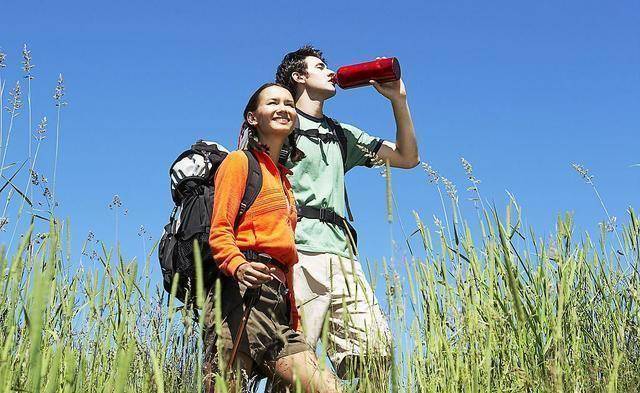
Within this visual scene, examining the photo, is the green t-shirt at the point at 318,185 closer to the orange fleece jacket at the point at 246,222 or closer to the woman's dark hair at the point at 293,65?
the woman's dark hair at the point at 293,65

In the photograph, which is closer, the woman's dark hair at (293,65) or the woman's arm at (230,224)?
the woman's arm at (230,224)

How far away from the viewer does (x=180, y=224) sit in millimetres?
2885

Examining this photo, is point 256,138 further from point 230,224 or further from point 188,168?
point 230,224

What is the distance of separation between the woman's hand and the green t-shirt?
102 cm

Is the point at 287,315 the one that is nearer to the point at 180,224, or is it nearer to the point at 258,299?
the point at 258,299

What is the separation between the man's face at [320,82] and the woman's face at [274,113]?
1084 millimetres

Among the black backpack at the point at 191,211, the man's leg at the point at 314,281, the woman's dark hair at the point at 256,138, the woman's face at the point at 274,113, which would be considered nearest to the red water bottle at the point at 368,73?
the woman's dark hair at the point at 256,138

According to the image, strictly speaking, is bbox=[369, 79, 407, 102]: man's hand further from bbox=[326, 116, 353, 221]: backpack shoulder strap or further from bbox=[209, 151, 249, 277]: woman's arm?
bbox=[209, 151, 249, 277]: woman's arm

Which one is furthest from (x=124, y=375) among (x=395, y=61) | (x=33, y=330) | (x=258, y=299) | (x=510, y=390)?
(x=395, y=61)

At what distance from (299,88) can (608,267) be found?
7.35 ft

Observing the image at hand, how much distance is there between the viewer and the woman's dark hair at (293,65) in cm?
434

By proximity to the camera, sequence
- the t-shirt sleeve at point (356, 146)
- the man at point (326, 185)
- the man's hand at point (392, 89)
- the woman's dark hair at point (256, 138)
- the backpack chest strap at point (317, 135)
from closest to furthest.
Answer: the woman's dark hair at point (256, 138)
the man at point (326, 185)
the backpack chest strap at point (317, 135)
the man's hand at point (392, 89)
the t-shirt sleeve at point (356, 146)

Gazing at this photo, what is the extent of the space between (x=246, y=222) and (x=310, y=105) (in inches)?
62.7

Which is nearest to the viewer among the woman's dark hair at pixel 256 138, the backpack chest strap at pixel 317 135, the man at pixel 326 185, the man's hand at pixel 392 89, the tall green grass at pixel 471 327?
the tall green grass at pixel 471 327
